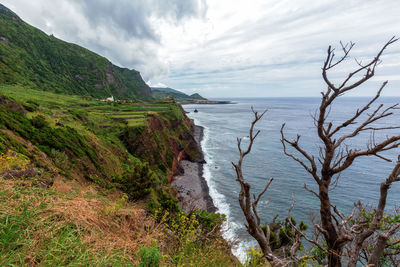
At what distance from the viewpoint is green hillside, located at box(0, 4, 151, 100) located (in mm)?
84887

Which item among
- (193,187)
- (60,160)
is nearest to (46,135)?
(60,160)

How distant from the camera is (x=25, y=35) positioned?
11269cm

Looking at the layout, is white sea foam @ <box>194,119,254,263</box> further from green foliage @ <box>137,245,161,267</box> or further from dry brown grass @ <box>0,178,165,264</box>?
green foliage @ <box>137,245,161,267</box>

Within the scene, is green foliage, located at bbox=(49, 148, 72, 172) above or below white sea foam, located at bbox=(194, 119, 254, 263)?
Result: above

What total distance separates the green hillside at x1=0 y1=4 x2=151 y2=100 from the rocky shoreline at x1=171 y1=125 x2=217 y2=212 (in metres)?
70.2

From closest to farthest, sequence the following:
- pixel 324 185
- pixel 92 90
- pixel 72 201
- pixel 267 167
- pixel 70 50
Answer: pixel 72 201 < pixel 324 185 < pixel 267 167 < pixel 92 90 < pixel 70 50

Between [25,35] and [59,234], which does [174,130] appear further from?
[25,35]

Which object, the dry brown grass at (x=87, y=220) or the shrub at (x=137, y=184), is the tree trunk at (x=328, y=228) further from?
the shrub at (x=137, y=184)

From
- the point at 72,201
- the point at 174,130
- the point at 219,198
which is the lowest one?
the point at 219,198

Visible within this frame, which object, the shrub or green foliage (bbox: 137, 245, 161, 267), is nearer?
green foliage (bbox: 137, 245, 161, 267)

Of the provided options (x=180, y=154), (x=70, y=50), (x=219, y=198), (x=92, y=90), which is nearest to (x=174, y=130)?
(x=180, y=154)

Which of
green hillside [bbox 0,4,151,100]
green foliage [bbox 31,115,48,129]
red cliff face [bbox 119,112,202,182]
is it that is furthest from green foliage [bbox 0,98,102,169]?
green hillside [bbox 0,4,151,100]

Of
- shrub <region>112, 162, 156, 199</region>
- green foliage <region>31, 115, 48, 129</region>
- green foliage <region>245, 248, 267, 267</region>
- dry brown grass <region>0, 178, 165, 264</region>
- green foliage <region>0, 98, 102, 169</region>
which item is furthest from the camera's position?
green foliage <region>31, 115, 48, 129</region>

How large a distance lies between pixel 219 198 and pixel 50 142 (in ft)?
81.6
